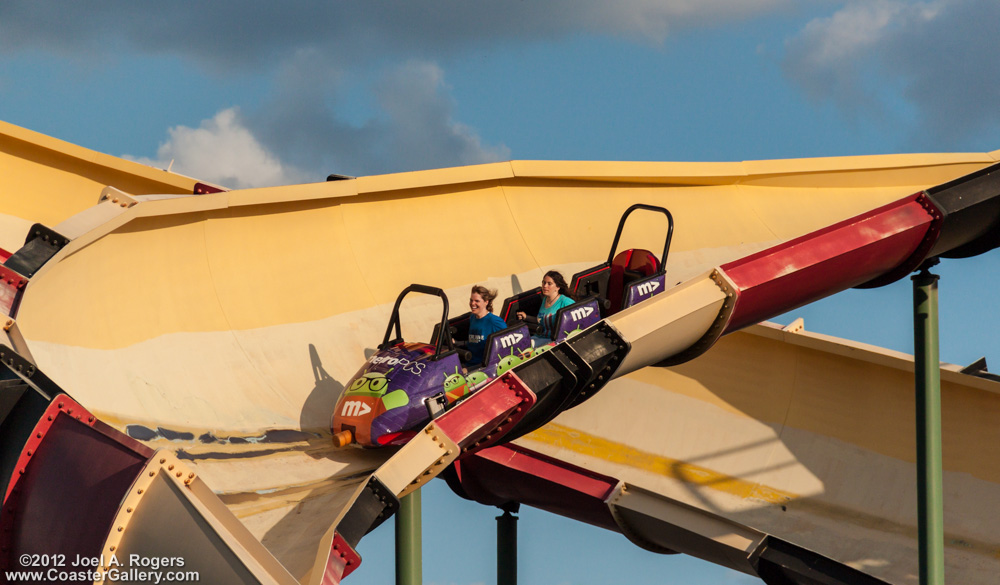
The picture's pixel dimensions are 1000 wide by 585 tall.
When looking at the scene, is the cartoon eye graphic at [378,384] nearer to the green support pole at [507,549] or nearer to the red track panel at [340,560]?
the red track panel at [340,560]

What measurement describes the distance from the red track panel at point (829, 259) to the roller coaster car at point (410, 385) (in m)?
1.68

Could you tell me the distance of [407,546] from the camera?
800 cm

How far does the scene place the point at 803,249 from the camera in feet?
22.6

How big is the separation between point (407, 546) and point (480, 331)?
72.6 inches

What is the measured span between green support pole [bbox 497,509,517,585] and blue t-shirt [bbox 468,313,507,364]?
2.94 meters

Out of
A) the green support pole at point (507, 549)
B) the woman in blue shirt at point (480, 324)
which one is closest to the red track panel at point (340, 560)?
the woman in blue shirt at point (480, 324)

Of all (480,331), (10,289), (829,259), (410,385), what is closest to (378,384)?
(410,385)

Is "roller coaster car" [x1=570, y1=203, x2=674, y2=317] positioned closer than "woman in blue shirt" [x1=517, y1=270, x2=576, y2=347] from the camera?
No

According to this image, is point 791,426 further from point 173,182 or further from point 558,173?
point 173,182

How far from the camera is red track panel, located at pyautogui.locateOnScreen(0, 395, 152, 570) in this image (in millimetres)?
4688

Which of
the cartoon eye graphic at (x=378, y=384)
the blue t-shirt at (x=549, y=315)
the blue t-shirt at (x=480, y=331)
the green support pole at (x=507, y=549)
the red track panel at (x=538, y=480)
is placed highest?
the blue t-shirt at (x=549, y=315)

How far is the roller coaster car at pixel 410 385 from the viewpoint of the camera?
22.9ft

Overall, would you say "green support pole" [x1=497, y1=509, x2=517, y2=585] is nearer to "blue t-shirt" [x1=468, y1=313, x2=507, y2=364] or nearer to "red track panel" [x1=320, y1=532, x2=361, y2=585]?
"blue t-shirt" [x1=468, y1=313, x2=507, y2=364]

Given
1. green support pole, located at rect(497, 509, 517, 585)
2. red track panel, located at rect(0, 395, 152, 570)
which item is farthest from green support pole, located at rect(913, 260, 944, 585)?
red track panel, located at rect(0, 395, 152, 570)
